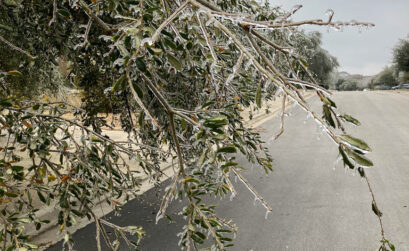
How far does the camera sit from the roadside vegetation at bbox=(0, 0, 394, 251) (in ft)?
3.55

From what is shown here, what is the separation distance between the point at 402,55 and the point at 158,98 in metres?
51.1

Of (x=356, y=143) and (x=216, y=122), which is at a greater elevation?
(x=216, y=122)

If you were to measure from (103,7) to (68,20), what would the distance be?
26.1 inches

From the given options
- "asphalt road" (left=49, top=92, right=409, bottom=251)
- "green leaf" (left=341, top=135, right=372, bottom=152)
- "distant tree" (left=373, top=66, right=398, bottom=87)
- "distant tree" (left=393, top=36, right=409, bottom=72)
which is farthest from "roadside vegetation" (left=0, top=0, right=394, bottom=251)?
"distant tree" (left=373, top=66, right=398, bottom=87)

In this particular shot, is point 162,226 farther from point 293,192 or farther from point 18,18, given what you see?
point 18,18

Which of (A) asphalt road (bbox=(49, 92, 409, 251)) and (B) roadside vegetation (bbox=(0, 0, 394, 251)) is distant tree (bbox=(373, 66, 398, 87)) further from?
(B) roadside vegetation (bbox=(0, 0, 394, 251))

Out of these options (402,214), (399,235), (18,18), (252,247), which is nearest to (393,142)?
(402,214)

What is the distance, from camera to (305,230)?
4.30 meters

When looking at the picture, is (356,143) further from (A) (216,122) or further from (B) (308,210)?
(B) (308,210)

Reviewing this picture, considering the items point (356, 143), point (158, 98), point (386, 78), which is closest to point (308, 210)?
point (158, 98)

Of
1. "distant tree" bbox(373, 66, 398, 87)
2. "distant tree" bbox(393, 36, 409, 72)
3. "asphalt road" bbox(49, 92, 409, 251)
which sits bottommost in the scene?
"asphalt road" bbox(49, 92, 409, 251)

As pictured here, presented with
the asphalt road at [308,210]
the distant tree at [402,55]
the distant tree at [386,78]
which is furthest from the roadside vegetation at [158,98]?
the distant tree at [386,78]

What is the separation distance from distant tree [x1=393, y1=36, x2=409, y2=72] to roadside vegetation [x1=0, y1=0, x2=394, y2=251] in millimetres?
47840

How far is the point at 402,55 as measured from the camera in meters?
42.7
